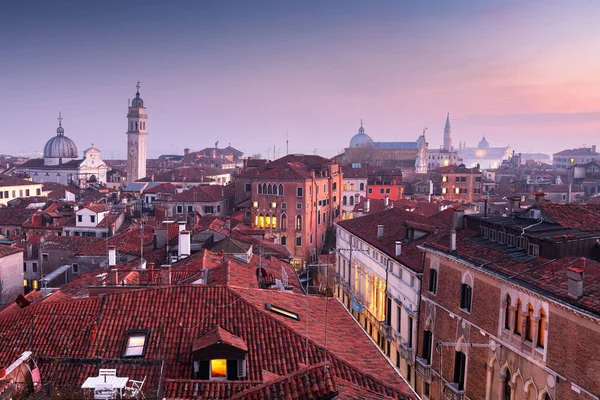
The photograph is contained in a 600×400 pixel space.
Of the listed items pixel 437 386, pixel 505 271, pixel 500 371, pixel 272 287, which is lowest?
pixel 437 386

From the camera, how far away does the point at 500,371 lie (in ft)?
57.4

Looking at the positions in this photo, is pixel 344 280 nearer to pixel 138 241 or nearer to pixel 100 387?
pixel 138 241

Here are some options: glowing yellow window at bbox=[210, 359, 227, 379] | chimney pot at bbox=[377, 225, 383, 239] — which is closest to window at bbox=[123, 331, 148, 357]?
glowing yellow window at bbox=[210, 359, 227, 379]

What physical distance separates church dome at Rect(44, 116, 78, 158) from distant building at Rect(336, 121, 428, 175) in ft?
186

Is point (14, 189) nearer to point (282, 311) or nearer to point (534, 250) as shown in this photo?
point (282, 311)

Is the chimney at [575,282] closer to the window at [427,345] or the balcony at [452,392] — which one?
the balcony at [452,392]

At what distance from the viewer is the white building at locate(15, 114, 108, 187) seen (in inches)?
4048

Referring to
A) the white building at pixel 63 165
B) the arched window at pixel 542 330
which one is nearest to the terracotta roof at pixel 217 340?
the arched window at pixel 542 330

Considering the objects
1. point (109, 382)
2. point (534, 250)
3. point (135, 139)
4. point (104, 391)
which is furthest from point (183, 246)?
point (135, 139)

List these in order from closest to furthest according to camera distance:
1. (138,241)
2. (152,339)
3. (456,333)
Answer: (152,339) < (456,333) < (138,241)

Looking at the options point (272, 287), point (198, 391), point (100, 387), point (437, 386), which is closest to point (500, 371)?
point (437, 386)

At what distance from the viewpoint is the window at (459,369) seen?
785 inches

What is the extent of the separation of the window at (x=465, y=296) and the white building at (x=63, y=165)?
86999mm

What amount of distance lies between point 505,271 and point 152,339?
33.7 feet
